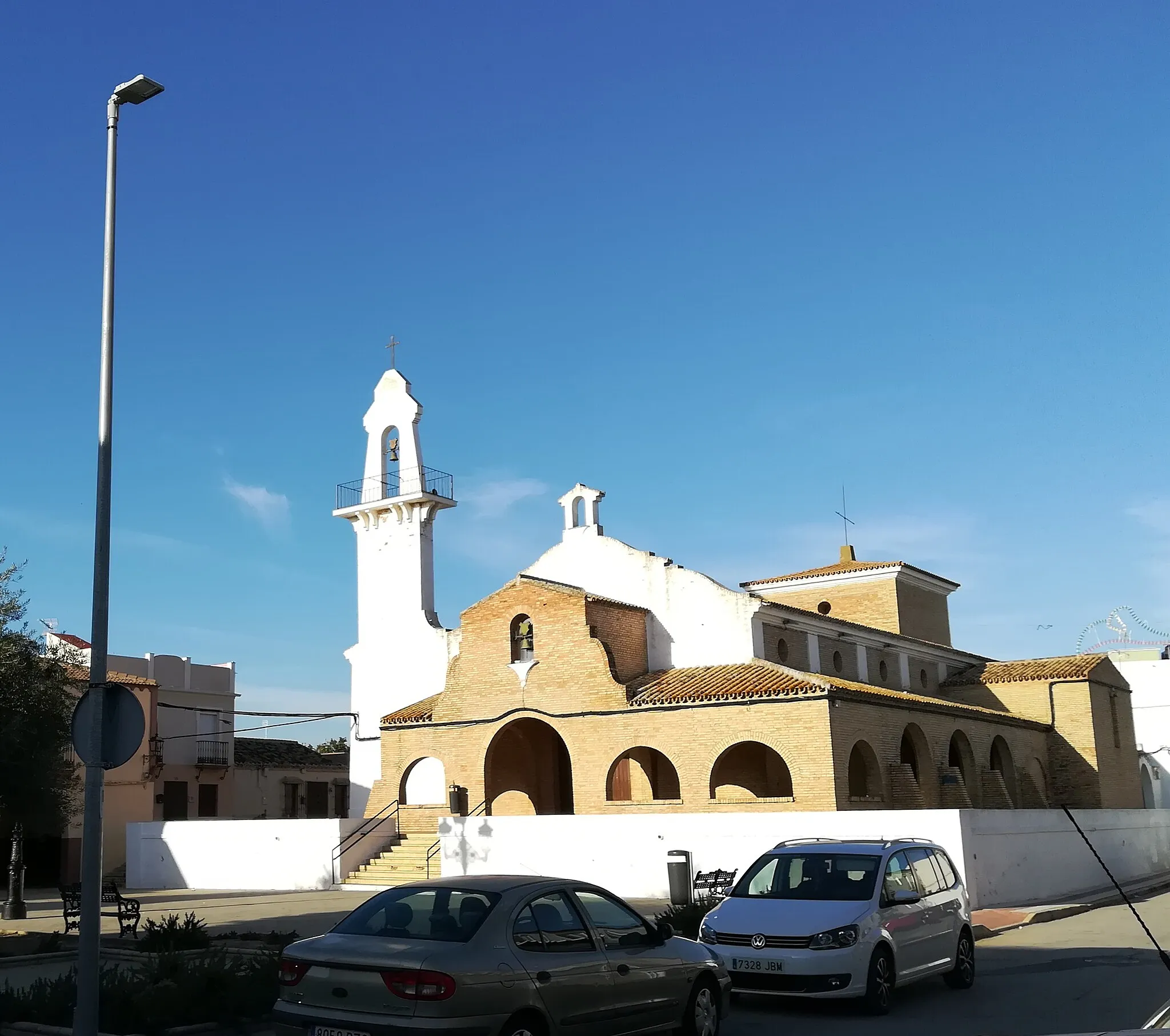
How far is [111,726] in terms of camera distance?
9.09 metres

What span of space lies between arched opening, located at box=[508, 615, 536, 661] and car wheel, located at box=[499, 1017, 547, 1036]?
22.7m

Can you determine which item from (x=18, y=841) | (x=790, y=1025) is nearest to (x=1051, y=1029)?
(x=790, y=1025)

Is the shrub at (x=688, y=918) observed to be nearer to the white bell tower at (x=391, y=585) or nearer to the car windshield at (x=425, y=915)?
the car windshield at (x=425, y=915)

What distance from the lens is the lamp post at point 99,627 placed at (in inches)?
349

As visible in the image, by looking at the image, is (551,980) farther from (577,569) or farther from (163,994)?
(577,569)

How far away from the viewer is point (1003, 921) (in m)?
19.2

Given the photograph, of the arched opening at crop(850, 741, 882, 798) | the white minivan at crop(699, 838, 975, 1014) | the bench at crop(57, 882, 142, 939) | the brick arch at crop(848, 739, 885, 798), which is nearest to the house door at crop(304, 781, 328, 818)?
the arched opening at crop(850, 741, 882, 798)

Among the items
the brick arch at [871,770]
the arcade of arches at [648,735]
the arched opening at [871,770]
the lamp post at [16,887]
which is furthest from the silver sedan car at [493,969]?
the arched opening at [871,770]

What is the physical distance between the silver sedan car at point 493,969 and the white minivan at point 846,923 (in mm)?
1767

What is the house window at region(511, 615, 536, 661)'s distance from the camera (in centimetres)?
3084

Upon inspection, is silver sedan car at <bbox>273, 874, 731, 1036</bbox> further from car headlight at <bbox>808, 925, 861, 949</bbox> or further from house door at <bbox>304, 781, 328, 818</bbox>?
house door at <bbox>304, 781, 328, 818</bbox>

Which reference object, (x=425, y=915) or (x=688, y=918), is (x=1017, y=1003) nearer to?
(x=688, y=918)

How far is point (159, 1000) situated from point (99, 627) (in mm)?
3166

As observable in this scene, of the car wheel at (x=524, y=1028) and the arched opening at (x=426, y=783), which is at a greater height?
the arched opening at (x=426, y=783)
